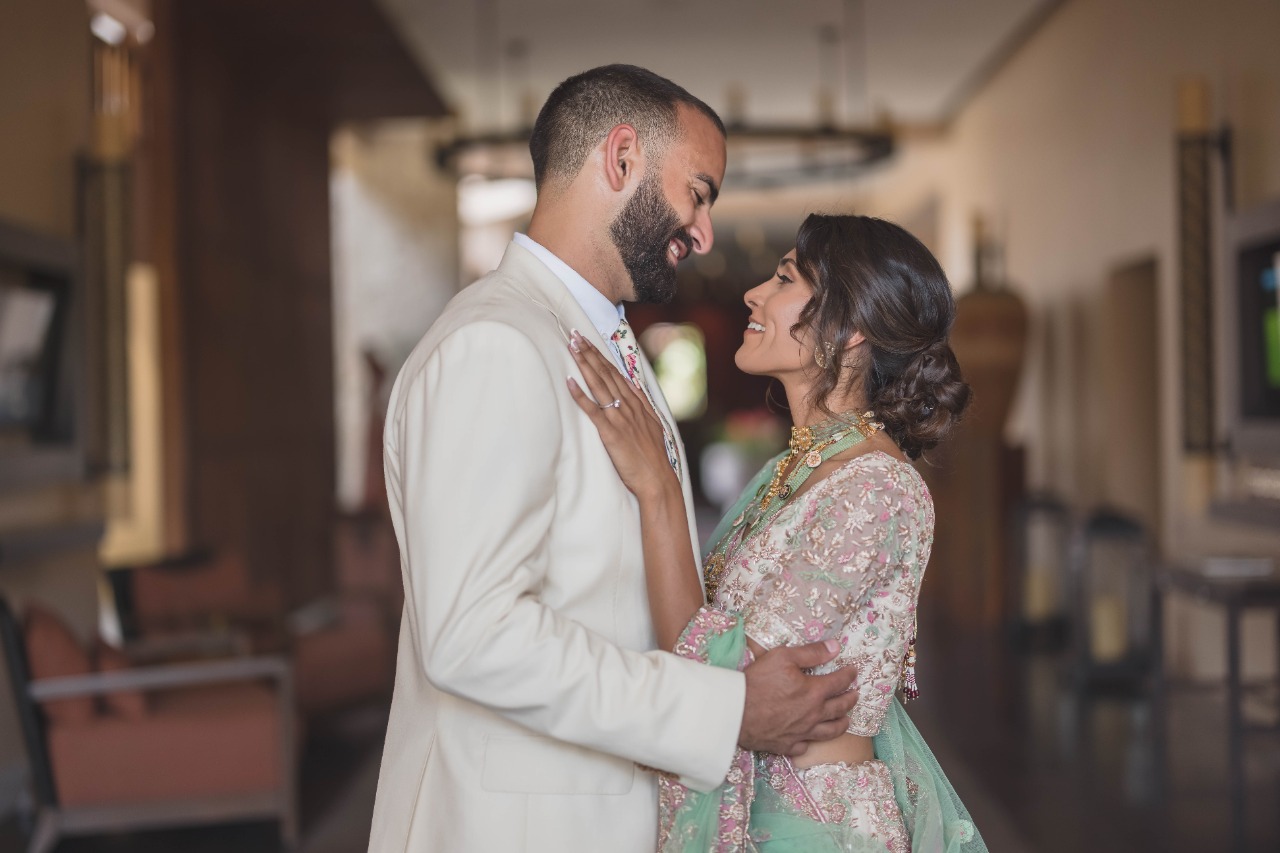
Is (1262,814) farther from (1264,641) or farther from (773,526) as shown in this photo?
(773,526)

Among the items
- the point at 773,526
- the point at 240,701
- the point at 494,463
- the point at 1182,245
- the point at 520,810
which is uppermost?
the point at 1182,245

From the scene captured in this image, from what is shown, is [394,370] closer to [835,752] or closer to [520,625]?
[835,752]

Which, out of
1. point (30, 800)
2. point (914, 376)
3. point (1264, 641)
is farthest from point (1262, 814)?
point (30, 800)

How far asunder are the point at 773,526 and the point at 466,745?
22.1 inches

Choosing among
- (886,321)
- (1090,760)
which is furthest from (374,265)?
(886,321)

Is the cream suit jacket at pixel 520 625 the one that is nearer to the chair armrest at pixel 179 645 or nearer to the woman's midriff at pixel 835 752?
the woman's midriff at pixel 835 752

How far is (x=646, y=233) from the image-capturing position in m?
1.87

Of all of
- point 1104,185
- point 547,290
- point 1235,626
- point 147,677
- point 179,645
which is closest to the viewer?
point 547,290

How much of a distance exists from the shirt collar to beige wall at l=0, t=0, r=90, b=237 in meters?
3.87

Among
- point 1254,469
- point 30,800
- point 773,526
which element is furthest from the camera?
point 1254,469

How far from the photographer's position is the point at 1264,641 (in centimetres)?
591

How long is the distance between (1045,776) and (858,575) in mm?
3669

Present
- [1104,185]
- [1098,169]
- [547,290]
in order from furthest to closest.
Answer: [1098,169] → [1104,185] → [547,290]

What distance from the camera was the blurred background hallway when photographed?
4559 mm
